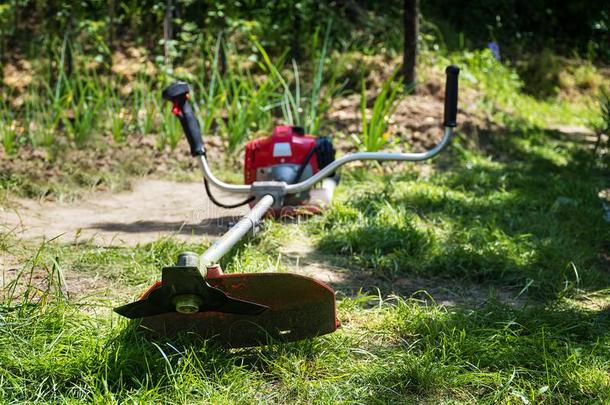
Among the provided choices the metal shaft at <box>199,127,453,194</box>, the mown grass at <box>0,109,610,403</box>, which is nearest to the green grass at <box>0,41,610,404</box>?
the mown grass at <box>0,109,610,403</box>

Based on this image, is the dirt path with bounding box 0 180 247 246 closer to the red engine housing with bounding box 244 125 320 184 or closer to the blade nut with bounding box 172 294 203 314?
the red engine housing with bounding box 244 125 320 184

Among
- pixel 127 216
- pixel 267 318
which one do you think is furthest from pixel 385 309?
pixel 127 216

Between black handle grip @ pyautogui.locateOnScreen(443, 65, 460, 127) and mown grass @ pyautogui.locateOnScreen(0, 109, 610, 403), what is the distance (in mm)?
531

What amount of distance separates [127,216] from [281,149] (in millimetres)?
913

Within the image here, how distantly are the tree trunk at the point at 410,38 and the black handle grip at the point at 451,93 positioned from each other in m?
2.14

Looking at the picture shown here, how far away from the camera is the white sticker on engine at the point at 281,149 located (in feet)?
13.2

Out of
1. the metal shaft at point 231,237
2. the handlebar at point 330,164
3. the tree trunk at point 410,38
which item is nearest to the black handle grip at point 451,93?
the handlebar at point 330,164

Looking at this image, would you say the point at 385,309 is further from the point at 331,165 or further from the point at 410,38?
the point at 410,38

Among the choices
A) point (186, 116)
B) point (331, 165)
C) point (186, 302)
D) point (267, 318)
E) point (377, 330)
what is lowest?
point (377, 330)

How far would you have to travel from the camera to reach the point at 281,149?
4.04 metres

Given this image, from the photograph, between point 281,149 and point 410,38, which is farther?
point 410,38

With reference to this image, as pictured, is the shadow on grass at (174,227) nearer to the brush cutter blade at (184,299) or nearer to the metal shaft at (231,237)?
the metal shaft at (231,237)

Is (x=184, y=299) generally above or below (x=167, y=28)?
below

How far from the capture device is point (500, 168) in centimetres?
538
